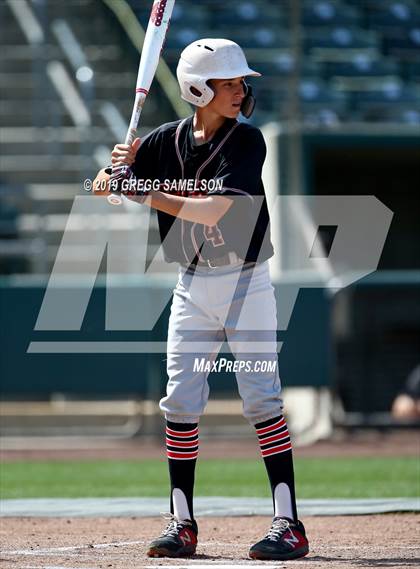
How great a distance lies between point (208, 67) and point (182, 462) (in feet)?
4.86

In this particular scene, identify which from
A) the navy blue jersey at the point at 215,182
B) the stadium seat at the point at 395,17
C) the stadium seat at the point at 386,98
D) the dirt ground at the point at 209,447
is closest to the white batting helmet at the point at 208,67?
the navy blue jersey at the point at 215,182

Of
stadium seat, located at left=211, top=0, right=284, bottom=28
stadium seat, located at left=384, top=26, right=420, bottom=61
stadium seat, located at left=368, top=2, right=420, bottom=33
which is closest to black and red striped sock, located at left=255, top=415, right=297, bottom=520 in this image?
stadium seat, located at left=211, top=0, right=284, bottom=28

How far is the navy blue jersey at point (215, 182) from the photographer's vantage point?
4336 mm

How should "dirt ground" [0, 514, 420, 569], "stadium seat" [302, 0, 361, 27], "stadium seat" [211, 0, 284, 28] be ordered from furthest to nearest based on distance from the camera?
"stadium seat" [302, 0, 361, 27] → "stadium seat" [211, 0, 284, 28] → "dirt ground" [0, 514, 420, 569]

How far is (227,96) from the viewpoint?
173 inches

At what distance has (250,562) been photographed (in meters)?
4.11

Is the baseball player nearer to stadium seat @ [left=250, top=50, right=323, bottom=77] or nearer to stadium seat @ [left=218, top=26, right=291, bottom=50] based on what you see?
stadium seat @ [left=250, top=50, right=323, bottom=77]

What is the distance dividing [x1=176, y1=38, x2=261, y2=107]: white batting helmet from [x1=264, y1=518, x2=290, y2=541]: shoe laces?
1.56 meters

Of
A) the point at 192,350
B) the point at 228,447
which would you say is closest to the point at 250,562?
the point at 192,350

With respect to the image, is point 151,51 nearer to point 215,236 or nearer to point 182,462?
point 215,236

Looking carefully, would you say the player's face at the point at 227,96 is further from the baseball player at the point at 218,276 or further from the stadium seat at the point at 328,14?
the stadium seat at the point at 328,14

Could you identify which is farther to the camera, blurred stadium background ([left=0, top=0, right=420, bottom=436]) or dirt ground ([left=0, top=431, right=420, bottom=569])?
blurred stadium background ([left=0, top=0, right=420, bottom=436])

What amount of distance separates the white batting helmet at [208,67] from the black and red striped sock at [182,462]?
123 centimetres

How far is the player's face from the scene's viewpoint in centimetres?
438
